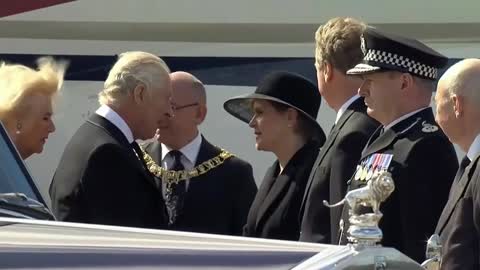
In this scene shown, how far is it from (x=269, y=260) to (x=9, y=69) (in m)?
A: 2.53

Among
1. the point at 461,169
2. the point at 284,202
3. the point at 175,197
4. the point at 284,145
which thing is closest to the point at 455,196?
the point at 461,169

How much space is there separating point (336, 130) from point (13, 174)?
1.46 metres

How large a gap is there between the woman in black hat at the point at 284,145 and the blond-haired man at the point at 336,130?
10.5 inches

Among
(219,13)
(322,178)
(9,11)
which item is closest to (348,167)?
(322,178)

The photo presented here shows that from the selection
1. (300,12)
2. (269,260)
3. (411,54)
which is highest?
(300,12)

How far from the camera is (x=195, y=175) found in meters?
5.46

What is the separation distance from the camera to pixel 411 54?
4.44m

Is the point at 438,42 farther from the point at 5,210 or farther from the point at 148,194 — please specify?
the point at 5,210

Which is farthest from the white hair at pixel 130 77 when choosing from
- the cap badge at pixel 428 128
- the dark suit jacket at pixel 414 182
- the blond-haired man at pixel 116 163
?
the cap badge at pixel 428 128

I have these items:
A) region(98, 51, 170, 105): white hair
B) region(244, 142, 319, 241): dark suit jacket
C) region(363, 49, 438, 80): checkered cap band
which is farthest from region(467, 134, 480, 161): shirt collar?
region(98, 51, 170, 105): white hair

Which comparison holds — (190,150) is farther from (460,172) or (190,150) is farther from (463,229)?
(463,229)

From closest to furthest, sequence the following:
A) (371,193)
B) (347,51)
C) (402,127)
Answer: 1. (371,193)
2. (402,127)
3. (347,51)

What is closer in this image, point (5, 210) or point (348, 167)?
point (5, 210)

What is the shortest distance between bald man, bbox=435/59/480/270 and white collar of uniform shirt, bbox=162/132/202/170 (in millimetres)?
1615
